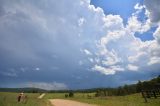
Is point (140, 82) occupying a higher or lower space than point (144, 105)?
higher

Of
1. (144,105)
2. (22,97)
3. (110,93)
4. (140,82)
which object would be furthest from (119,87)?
(144,105)

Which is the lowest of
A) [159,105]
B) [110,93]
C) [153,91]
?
Result: [159,105]

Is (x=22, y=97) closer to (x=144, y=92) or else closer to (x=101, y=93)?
(x=144, y=92)

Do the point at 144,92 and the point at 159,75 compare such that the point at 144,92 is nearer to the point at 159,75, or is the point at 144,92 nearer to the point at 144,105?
the point at 144,105

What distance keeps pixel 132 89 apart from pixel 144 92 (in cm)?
5032

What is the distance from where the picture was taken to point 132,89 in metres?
95.1

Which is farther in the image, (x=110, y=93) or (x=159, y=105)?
(x=110, y=93)

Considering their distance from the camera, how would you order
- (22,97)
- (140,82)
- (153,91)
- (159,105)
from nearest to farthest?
(159,105), (153,91), (22,97), (140,82)

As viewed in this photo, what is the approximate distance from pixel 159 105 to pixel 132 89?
200 feet

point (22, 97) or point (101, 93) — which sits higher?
point (101, 93)

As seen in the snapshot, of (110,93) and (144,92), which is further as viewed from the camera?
(110,93)

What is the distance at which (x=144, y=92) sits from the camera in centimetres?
4550

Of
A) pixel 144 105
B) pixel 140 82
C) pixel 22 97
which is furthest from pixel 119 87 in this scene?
pixel 144 105

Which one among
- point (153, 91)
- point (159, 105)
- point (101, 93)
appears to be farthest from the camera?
point (101, 93)
